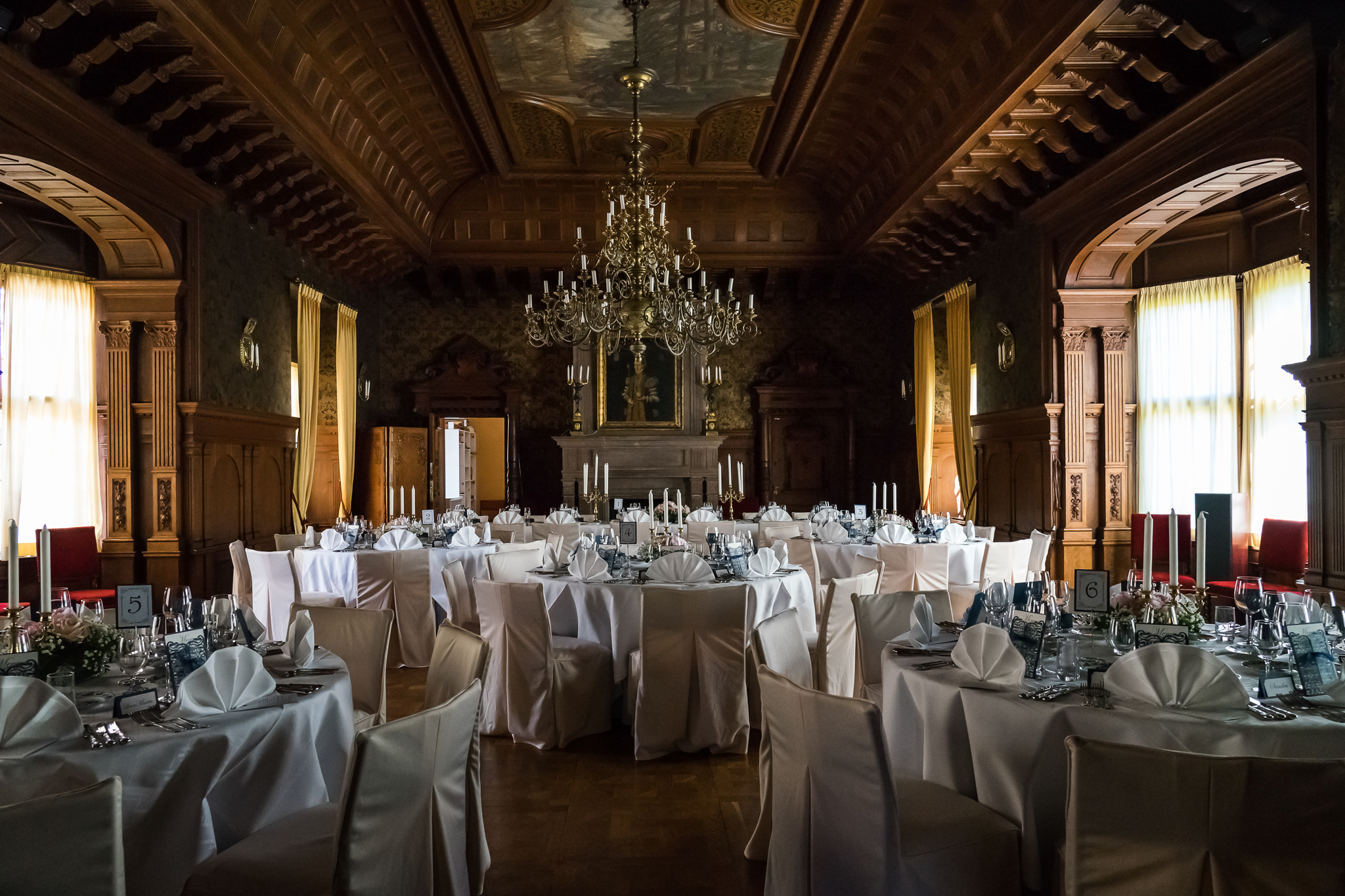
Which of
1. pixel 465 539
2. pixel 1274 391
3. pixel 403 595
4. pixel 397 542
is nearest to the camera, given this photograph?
pixel 403 595

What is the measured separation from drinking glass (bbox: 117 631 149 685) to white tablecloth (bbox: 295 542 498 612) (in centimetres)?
354

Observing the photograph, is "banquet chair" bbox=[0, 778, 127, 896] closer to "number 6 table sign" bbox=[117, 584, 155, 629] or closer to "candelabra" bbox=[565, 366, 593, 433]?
"number 6 table sign" bbox=[117, 584, 155, 629]

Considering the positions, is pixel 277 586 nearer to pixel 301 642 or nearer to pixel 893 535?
pixel 301 642

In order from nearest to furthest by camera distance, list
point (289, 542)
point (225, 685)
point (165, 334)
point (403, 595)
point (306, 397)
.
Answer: point (225, 685), point (403, 595), point (165, 334), point (289, 542), point (306, 397)

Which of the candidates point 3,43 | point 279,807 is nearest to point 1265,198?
point 279,807

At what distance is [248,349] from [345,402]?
9.73 feet

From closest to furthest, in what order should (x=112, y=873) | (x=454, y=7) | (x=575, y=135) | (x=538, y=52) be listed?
(x=112, y=873), (x=454, y=7), (x=538, y=52), (x=575, y=135)

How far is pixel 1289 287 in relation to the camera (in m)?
7.93

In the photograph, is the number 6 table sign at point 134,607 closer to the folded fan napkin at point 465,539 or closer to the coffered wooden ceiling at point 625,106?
the coffered wooden ceiling at point 625,106

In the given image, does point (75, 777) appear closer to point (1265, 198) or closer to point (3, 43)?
point (3, 43)

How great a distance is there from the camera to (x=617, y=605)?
15.6 feet

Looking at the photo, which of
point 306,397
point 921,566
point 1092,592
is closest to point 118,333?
point 306,397

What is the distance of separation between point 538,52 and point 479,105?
1.28m

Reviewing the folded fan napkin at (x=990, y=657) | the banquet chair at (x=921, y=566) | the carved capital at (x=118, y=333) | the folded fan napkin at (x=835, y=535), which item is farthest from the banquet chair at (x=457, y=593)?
the carved capital at (x=118, y=333)
